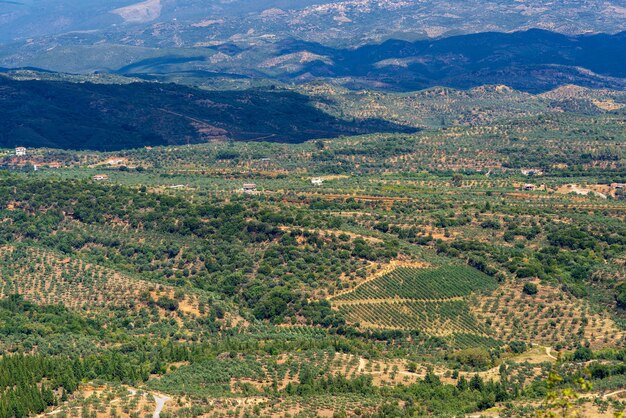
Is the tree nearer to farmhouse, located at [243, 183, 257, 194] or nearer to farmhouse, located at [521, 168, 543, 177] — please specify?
farmhouse, located at [243, 183, 257, 194]

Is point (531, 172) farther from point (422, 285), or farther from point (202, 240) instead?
point (422, 285)

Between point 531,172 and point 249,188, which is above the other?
point 249,188

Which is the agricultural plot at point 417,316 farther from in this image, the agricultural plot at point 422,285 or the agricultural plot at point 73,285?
the agricultural plot at point 73,285

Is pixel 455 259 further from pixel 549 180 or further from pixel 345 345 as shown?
pixel 549 180

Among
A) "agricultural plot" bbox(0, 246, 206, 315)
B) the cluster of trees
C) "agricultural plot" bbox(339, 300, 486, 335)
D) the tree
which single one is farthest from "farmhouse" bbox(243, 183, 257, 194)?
the tree

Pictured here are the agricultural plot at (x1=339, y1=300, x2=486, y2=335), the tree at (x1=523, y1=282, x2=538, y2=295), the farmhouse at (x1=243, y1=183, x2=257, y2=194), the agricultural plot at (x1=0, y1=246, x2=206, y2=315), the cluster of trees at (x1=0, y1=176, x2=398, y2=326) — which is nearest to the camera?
the agricultural plot at (x1=339, y1=300, x2=486, y2=335)

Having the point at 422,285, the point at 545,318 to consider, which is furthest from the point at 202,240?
the point at 545,318

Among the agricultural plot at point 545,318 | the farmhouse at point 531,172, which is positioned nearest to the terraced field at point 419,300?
the agricultural plot at point 545,318

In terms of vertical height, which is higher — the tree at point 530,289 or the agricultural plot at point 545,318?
the tree at point 530,289
